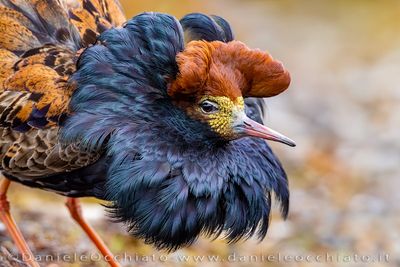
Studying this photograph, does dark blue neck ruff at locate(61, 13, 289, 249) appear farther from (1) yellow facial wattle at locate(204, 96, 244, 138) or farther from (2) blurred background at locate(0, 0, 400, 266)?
(2) blurred background at locate(0, 0, 400, 266)

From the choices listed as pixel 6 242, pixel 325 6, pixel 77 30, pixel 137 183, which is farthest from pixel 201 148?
pixel 325 6

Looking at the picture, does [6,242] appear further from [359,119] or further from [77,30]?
[359,119]

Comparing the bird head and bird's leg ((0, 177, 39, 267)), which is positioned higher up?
→ the bird head

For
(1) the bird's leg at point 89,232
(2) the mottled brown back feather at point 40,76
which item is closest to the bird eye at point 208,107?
(2) the mottled brown back feather at point 40,76

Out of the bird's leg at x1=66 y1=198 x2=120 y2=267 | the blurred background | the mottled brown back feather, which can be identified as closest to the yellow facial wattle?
the mottled brown back feather

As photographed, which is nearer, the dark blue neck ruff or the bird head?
the bird head

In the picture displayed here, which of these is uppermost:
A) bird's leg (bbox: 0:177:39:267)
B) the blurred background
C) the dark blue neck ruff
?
the dark blue neck ruff

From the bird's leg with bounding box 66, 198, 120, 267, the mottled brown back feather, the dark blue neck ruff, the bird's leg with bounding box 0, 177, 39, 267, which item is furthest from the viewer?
the bird's leg with bounding box 66, 198, 120, 267
